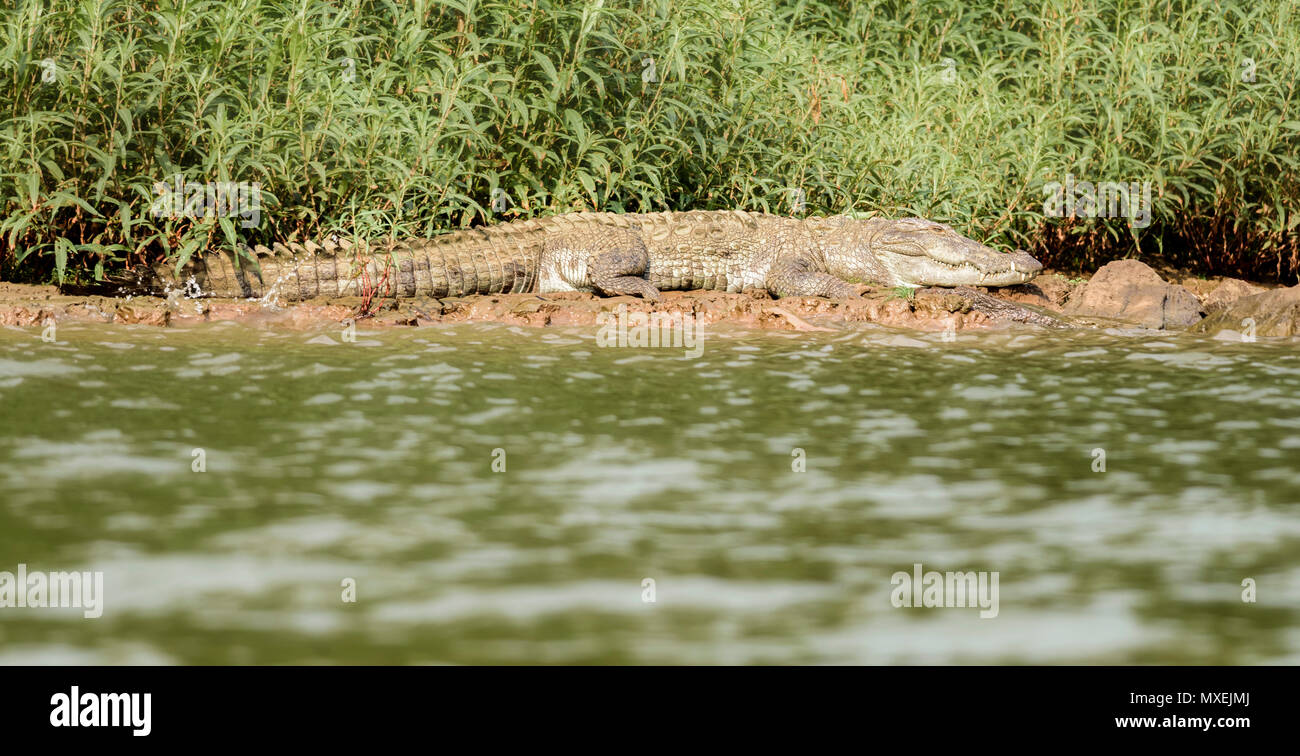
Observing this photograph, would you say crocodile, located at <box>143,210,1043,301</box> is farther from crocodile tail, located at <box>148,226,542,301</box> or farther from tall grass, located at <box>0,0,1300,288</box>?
tall grass, located at <box>0,0,1300,288</box>

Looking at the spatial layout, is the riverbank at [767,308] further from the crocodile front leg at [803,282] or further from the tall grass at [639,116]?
the tall grass at [639,116]

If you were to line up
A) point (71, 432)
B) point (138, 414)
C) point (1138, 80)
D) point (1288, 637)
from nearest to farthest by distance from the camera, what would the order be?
point (1288, 637) → point (71, 432) → point (138, 414) → point (1138, 80)

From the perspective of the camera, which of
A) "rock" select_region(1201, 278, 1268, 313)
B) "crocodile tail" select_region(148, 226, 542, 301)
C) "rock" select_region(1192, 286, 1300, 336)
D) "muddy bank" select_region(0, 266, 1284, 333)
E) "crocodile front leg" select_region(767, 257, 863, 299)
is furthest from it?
"crocodile front leg" select_region(767, 257, 863, 299)

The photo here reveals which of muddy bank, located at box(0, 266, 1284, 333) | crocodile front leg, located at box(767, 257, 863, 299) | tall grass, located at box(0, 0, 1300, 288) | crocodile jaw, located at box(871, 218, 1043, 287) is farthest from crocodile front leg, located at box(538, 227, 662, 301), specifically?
crocodile jaw, located at box(871, 218, 1043, 287)

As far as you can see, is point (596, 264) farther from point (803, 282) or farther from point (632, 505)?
point (632, 505)

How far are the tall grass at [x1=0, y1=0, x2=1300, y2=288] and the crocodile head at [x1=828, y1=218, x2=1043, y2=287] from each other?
0.73 m

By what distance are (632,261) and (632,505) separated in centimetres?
588

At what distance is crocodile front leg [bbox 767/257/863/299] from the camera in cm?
1028

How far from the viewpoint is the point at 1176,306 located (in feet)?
31.0

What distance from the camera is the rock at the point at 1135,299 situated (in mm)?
9359

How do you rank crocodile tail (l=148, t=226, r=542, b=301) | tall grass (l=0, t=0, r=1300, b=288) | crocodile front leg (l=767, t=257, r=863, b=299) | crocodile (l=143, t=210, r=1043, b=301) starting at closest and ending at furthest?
tall grass (l=0, t=0, r=1300, b=288) < crocodile tail (l=148, t=226, r=542, b=301) < crocodile (l=143, t=210, r=1043, b=301) < crocodile front leg (l=767, t=257, r=863, b=299)
